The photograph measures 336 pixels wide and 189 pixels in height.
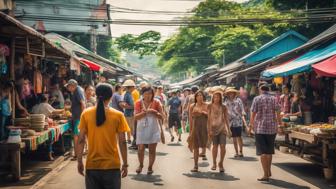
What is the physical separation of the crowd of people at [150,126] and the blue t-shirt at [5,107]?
6.61 ft

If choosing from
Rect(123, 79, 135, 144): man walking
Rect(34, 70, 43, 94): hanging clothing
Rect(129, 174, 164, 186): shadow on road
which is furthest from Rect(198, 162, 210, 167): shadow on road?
Rect(34, 70, 43, 94): hanging clothing

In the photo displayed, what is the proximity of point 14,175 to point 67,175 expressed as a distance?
4.01 ft

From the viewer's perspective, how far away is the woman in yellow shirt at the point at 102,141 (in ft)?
17.0

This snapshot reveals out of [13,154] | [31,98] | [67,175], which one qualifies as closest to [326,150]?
[67,175]

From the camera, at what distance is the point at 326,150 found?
30.4 feet

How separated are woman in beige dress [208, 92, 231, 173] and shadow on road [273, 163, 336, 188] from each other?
1.70 m

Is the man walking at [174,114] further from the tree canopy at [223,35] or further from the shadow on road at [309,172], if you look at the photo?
the tree canopy at [223,35]

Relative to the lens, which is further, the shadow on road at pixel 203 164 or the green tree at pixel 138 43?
the green tree at pixel 138 43

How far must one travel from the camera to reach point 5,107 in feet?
33.1

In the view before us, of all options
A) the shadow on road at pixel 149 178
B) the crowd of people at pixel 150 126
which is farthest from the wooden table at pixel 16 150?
the shadow on road at pixel 149 178

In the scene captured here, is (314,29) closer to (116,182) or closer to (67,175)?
(67,175)

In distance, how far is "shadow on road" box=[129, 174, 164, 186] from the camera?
8992 mm

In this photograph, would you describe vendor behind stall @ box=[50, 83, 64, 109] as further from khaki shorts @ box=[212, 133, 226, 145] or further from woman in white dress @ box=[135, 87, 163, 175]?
khaki shorts @ box=[212, 133, 226, 145]

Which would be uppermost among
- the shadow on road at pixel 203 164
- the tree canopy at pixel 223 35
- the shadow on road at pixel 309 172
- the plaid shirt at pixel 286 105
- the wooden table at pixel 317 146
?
the tree canopy at pixel 223 35
